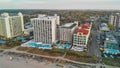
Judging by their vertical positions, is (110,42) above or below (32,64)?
above

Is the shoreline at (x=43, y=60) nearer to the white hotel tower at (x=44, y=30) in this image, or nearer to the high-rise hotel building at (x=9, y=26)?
the white hotel tower at (x=44, y=30)

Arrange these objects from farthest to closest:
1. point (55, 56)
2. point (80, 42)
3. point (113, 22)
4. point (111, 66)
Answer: point (113, 22), point (80, 42), point (55, 56), point (111, 66)

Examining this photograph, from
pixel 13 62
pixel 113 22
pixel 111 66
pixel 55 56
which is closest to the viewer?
pixel 111 66

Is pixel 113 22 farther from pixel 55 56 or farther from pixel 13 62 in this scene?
pixel 13 62

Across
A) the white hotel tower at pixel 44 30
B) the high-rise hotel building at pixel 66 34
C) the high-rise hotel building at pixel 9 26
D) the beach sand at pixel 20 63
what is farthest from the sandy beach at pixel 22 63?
the high-rise hotel building at pixel 9 26

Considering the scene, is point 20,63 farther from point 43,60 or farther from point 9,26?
point 9,26

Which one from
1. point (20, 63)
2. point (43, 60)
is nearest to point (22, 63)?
point (20, 63)

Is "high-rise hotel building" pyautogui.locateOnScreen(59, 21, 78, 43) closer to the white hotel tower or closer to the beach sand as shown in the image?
the white hotel tower

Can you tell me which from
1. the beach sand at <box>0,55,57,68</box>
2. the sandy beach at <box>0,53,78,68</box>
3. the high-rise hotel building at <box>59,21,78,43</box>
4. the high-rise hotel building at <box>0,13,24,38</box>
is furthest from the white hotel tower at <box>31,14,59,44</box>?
the high-rise hotel building at <box>0,13,24,38</box>

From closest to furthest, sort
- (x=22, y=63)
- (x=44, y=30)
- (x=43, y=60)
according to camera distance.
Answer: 1. (x=22, y=63)
2. (x=43, y=60)
3. (x=44, y=30)

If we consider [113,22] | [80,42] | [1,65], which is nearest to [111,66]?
[80,42]

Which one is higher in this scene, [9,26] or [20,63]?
[9,26]
